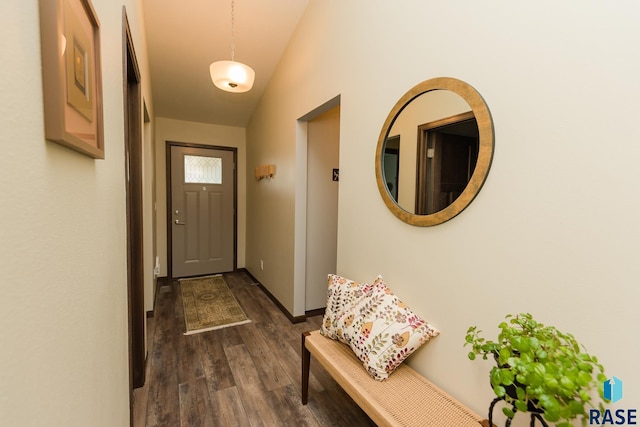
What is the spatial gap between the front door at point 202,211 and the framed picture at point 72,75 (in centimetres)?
359

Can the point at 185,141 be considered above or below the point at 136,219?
above

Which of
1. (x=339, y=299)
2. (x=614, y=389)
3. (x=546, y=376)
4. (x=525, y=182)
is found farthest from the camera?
(x=339, y=299)

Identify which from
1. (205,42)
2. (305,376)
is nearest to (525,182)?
(305,376)

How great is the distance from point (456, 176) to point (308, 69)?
5.74 feet

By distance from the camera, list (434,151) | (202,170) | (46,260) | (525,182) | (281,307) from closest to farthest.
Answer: (46,260), (525,182), (434,151), (281,307), (202,170)

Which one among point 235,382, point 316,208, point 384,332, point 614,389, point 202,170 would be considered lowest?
point 235,382

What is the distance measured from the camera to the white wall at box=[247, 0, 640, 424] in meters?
0.80

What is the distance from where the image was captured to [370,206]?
173cm

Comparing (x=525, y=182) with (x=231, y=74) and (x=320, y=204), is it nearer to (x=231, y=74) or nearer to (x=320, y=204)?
(x=231, y=74)

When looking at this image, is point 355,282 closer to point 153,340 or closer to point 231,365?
point 231,365

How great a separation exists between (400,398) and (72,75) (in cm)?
154

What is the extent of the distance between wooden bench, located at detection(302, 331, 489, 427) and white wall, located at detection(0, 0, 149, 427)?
0.96 metres

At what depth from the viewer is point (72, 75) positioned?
58 cm

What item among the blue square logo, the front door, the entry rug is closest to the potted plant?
the blue square logo
